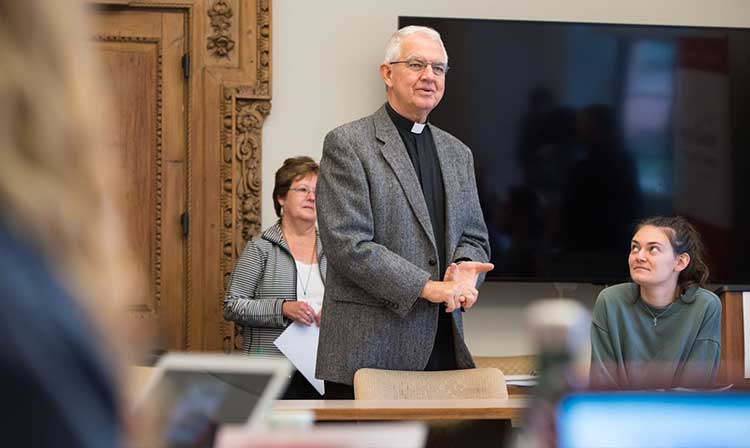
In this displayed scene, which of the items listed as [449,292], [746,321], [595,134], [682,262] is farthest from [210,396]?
[595,134]

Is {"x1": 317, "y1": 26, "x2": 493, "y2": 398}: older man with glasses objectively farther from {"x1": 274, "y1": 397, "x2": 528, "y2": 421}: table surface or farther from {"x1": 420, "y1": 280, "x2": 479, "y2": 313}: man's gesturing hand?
{"x1": 274, "y1": 397, "x2": 528, "y2": 421}: table surface

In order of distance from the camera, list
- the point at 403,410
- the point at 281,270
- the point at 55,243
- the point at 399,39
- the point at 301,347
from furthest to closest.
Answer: the point at 281,270
the point at 301,347
the point at 399,39
the point at 403,410
the point at 55,243

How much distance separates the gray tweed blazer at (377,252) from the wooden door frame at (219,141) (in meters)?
1.85

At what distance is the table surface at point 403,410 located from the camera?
201 cm

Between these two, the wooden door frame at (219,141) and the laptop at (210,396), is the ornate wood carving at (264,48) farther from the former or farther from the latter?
the laptop at (210,396)

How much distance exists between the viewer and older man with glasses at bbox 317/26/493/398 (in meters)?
2.83

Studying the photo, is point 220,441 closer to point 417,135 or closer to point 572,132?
point 417,135

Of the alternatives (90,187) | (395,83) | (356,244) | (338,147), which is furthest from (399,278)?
(90,187)

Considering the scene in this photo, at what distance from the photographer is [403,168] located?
2975mm

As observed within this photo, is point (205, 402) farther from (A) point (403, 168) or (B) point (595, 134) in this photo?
(B) point (595, 134)

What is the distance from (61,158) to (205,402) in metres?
0.49

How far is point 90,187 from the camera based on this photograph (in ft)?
1.85

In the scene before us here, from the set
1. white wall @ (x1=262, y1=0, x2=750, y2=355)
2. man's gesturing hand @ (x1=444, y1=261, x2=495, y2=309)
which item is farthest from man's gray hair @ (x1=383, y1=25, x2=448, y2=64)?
white wall @ (x1=262, y1=0, x2=750, y2=355)

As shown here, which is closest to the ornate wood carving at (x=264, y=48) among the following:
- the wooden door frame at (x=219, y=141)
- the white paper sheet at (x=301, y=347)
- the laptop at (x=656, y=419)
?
the wooden door frame at (x=219, y=141)
